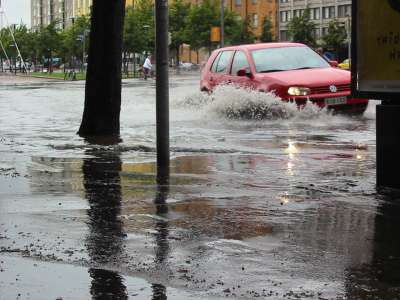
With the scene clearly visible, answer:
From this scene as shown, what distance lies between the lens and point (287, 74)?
15594 millimetres

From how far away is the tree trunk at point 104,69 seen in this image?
11891mm

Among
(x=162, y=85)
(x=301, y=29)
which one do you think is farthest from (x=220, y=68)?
(x=301, y=29)

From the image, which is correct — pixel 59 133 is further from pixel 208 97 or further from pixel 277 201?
pixel 277 201

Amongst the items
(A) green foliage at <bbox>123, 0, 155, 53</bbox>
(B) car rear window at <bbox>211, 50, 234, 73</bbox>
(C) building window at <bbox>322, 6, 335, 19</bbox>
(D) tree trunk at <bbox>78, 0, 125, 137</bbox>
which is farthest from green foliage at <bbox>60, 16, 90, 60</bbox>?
(D) tree trunk at <bbox>78, 0, 125, 137</bbox>

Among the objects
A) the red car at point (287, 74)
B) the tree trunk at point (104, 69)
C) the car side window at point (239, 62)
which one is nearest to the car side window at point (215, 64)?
the red car at point (287, 74)

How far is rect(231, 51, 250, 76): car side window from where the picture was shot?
54.7 feet

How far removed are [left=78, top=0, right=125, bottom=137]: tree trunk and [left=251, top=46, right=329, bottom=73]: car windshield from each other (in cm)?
476

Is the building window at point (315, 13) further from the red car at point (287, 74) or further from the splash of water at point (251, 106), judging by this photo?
the splash of water at point (251, 106)

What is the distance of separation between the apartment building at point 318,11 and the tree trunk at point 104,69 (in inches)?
4183

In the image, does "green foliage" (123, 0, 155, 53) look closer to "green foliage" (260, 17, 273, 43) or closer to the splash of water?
"green foliage" (260, 17, 273, 43)

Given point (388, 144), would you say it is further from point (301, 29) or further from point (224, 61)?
point (301, 29)

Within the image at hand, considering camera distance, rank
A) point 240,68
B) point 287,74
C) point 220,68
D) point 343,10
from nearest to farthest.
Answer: point 287,74, point 240,68, point 220,68, point 343,10

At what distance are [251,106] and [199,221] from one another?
980cm

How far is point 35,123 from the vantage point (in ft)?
52.6
